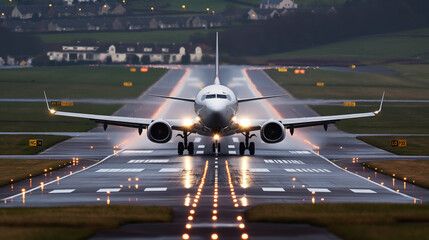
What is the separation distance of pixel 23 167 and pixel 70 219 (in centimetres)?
2677

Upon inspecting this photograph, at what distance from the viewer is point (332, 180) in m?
53.6

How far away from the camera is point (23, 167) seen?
61219mm

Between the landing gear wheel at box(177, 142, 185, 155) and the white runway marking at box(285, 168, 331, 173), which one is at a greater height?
the landing gear wheel at box(177, 142, 185, 155)

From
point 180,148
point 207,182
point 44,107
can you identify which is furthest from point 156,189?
point 44,107

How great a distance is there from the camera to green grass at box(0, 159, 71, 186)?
180ft

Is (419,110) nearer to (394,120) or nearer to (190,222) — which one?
(394,120)

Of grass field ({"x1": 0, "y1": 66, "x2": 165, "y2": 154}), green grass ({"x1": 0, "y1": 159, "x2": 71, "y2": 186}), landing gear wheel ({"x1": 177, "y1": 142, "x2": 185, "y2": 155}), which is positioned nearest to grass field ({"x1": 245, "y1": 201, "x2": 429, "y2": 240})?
green grass ({"x1": 0, "y1": 159, "x2": 71, "y2": 186})

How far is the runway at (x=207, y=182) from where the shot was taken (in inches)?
1359

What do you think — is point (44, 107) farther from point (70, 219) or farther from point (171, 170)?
point (70, 219)

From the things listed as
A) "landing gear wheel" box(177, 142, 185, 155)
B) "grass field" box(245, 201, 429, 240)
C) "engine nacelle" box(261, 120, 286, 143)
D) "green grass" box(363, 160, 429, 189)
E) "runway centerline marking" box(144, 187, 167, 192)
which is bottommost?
"grass field" box(245, 201, 429, 240)

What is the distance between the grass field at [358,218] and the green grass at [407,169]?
12178 mm

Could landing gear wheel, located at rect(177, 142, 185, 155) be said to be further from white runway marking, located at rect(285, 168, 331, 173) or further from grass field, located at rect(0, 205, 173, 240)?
grass field, located at rect(0, 205, 173, 240)

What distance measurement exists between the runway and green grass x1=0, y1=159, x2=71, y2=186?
4.04 feet

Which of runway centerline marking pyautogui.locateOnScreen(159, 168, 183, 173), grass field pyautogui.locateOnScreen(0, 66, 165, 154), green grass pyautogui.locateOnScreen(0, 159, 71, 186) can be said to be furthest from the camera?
grass field pyautogui.locateOnScreen(0, 66, 165, 154)
